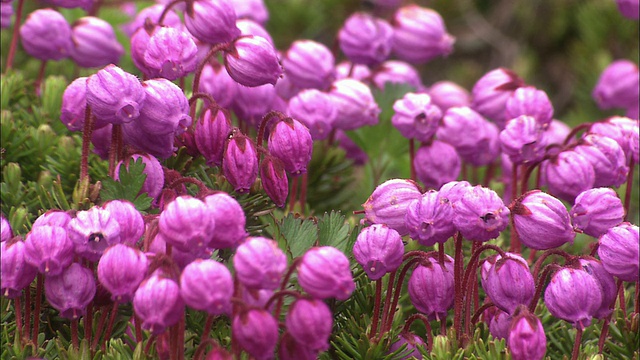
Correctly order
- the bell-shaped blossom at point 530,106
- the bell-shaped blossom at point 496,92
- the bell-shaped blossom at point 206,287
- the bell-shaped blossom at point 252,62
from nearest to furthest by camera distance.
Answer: the bell-shaped blossom at point 206,287 → the bell-shaped blossom at point 252,62 → the bell-shaped blossom at point 530,106 → the bell-shaped blossom at point 496,92

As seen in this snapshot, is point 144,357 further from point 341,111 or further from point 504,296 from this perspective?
point 341,111

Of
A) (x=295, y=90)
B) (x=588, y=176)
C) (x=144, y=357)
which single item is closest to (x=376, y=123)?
(x=295, y=90)

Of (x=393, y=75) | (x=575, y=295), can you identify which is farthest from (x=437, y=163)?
(x=575, y=295)

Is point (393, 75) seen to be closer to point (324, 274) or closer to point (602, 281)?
point (602, 281)

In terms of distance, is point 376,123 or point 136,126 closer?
point 136,126

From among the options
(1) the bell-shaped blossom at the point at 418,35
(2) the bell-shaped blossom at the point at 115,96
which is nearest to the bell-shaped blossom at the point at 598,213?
(2) the bell-shaped blossom at the point at 115,96

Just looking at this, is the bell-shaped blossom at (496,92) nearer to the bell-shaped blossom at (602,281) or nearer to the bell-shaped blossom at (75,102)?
the bell-shaped blossom at (602,281)

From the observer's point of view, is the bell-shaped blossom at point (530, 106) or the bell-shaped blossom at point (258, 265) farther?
the bell-shaped blossom at point (530, 106)

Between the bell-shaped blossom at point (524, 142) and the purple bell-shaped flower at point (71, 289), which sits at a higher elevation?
the bell-shaped blossom at point (524, 142)
